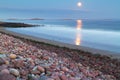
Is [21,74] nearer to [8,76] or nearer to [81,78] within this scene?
[8,76]

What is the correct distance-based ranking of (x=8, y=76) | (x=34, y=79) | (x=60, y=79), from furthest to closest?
(x=60, y=79) < (x=34, y=79) < (x=8, y=76)

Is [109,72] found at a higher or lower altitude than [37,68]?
lower

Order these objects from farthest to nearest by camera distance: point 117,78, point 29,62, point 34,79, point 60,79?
point 117,78 < point 29,62 < point 60,79 < point 34,79

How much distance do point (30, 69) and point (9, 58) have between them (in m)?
0.77

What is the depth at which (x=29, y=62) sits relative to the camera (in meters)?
5.58

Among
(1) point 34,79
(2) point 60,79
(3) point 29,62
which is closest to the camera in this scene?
(1) point 34,79

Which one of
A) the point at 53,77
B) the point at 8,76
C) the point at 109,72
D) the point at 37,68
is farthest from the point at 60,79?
the point at 109,72

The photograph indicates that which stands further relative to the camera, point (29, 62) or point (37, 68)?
point (29, 62)

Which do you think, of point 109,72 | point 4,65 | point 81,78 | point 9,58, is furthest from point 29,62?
point 109,72

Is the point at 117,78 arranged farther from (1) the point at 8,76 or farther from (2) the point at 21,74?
(1) the point at 8,76

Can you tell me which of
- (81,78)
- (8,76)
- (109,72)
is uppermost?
(8,76)

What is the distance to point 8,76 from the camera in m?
4.09

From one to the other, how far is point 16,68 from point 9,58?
2.33ft

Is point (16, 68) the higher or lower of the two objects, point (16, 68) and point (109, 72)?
the higher
